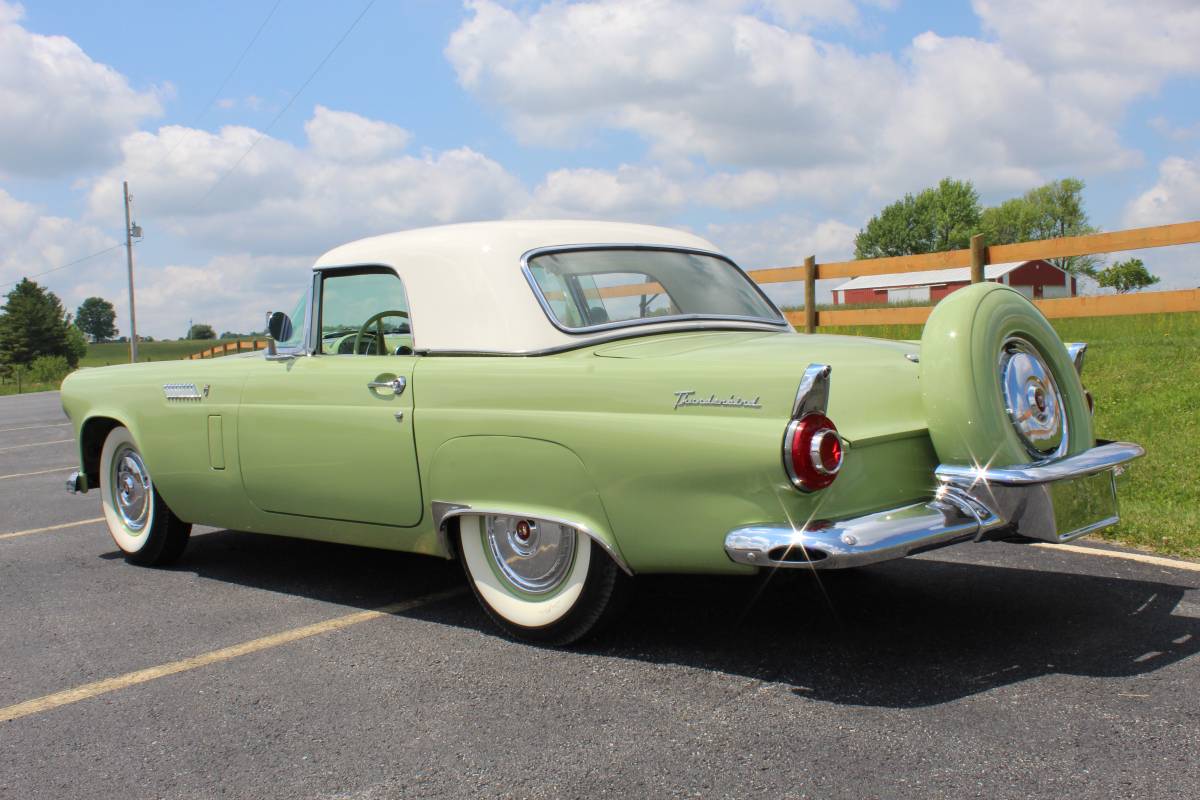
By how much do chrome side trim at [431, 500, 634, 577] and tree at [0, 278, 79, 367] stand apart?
97.2m

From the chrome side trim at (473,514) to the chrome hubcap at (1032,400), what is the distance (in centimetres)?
137

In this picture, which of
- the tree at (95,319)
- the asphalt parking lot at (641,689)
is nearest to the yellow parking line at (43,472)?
the asphalt parking lot at (641,689)

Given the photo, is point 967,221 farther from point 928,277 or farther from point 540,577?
point 540,577

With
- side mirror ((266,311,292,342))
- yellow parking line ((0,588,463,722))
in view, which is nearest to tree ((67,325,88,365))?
side mirror ((266,311,292,342))

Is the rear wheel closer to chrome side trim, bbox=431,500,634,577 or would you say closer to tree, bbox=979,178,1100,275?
Answer: chrome side trim, bbox=431,500,634,577

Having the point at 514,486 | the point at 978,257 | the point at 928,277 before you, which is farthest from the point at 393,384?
the point at 928,277

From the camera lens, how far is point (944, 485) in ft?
11.1

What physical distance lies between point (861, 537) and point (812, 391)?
444 millimetres

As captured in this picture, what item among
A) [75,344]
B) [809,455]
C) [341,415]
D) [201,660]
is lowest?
[201,660]

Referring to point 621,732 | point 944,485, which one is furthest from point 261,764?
point 944,485

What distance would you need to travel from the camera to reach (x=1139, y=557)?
191 inches

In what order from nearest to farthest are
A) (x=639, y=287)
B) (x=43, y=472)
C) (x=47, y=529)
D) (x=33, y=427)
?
(x=639, y=287) → (x=47, y=529) → (x=43, y=472) → (x=33, y=427)

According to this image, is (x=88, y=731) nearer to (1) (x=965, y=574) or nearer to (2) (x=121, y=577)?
(2) (x=121, y=577)

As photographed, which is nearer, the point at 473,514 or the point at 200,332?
the point at 473,514
